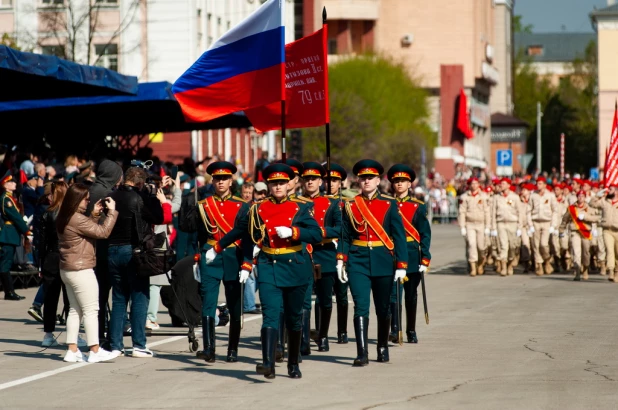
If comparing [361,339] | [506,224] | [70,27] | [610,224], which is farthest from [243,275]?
[70,27]

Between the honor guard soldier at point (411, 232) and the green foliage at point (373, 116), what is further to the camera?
the green foliage at point (373, 116)

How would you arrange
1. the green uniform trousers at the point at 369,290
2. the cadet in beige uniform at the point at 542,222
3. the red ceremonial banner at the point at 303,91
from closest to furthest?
the green uniform trousers at the point at 369,290, the red ceremonial banner at the point at 303,91, the cadet in beige uniform at the point at 542,222

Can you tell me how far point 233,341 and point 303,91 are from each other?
437 centimetres

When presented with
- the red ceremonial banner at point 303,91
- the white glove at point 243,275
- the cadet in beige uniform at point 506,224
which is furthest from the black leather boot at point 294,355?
the cadet in beige uniform at point 506,224

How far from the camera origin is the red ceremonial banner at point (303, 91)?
15797mm

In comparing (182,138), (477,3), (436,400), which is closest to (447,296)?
(436,400)

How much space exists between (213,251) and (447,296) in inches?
358

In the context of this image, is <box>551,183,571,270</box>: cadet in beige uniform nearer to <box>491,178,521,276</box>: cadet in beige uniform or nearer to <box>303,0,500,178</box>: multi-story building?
<box>491,178,521,276</box>: cadet in beige uniform

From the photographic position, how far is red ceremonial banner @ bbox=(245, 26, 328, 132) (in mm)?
15797

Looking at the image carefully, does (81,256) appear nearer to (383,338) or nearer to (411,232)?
(383,338)

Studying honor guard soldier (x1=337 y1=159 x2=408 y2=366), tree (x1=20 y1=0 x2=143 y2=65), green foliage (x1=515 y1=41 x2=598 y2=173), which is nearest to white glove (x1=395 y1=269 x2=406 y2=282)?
honor guard soldier (x1=337 y1=159 x2=408 y2=366)

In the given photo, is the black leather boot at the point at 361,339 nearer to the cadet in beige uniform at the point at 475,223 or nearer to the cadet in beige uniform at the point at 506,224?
the cadet in beige uniform at the point at 475,223

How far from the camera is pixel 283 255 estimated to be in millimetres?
11492

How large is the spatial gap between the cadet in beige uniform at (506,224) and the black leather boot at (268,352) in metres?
15.4
